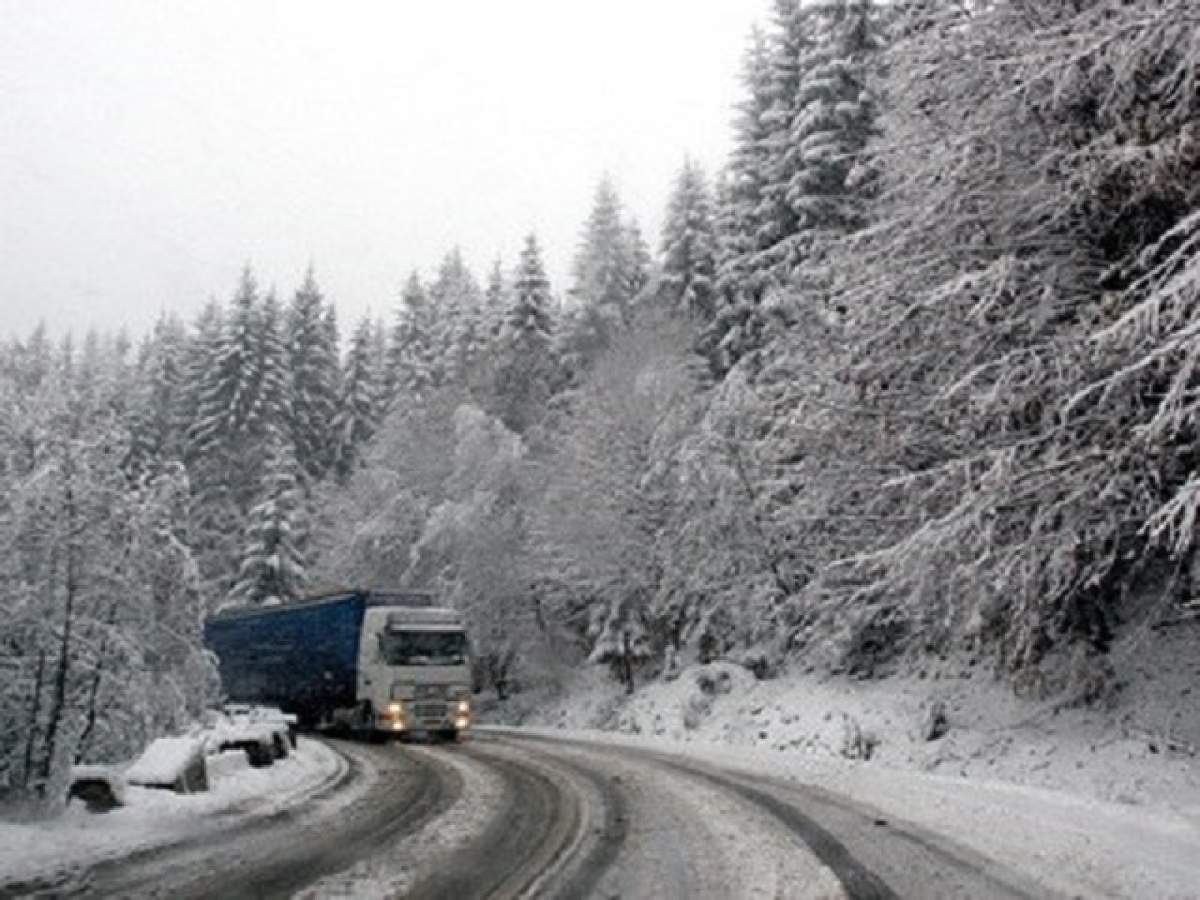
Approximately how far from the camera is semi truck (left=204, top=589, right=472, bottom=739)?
26.4 meters

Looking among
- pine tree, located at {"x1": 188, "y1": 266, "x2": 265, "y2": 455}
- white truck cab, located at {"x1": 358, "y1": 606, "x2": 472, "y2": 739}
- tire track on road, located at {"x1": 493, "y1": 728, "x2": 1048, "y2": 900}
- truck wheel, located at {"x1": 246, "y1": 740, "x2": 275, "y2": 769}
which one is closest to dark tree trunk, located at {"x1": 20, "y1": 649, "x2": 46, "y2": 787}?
truck wheel, located at {"x1": 246, "y1": 740, "x2": 275, "y2": 769}

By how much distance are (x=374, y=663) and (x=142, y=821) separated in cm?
1680

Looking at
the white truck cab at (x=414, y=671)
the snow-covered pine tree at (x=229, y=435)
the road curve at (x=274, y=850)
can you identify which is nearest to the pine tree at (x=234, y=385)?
the snow-covered pine tree at (x=229, y=435)

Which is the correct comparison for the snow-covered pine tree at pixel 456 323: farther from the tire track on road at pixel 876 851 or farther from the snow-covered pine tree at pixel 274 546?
the tire track on road at pixel 876 851

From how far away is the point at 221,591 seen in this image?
2112 inches

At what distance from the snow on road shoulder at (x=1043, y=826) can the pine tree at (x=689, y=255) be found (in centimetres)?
2557

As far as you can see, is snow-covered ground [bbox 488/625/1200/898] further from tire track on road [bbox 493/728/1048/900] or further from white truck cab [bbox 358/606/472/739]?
white truck cab [bbox 358/606/472/739]

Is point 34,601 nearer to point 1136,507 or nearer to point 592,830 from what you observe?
point 592,830

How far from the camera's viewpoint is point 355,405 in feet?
211

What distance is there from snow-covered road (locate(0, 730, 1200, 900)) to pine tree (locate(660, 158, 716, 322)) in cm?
2766

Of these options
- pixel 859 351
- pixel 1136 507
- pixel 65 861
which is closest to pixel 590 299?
pixel 859 351

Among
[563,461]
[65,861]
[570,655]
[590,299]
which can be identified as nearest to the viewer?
[65,861]

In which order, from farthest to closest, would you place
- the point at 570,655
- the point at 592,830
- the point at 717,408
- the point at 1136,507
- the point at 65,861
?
1. the point at 570,655
2. the point at 717,408
3. the point at 1136,507
4. the point at 592,830
5. the point at 65,861

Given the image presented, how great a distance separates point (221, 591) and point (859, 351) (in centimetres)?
4397
